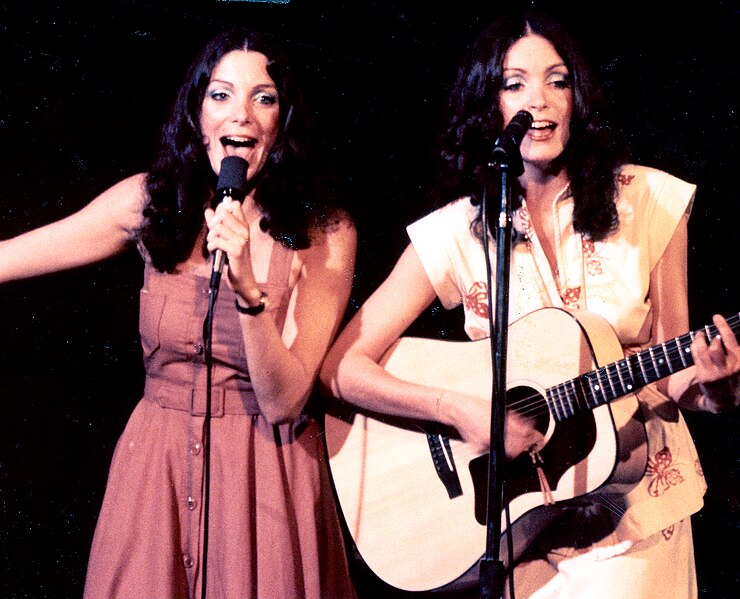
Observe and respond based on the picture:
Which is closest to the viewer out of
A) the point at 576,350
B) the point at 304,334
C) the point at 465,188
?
the point at 576,350

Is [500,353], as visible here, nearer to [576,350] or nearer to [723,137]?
[576,350]

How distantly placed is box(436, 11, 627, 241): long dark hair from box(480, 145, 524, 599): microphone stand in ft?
1.74

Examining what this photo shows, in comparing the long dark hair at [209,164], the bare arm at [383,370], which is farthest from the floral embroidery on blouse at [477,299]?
the long dark hair at [209,164]

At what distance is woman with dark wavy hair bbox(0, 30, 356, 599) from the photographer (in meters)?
2.17

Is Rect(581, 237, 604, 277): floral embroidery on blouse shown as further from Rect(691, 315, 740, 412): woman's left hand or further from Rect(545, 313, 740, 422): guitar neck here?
Rect(691, 315, 740, 412): woman's left hand

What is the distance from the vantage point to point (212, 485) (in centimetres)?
225

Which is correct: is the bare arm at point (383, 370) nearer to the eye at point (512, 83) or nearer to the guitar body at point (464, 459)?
the guitar body at point (464, 459)

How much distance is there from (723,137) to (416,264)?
89cm

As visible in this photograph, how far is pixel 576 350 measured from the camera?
Result: 213 cm

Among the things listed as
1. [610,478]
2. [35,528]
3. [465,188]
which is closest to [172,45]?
[465,188]

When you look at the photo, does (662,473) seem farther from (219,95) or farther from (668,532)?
(219,95)

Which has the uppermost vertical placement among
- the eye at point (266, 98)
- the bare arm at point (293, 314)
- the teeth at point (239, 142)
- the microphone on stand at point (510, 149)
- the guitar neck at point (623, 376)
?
the eye at point (266, 98)

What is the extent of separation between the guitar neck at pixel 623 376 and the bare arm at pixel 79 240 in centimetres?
125

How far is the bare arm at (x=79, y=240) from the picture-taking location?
2512 mm
